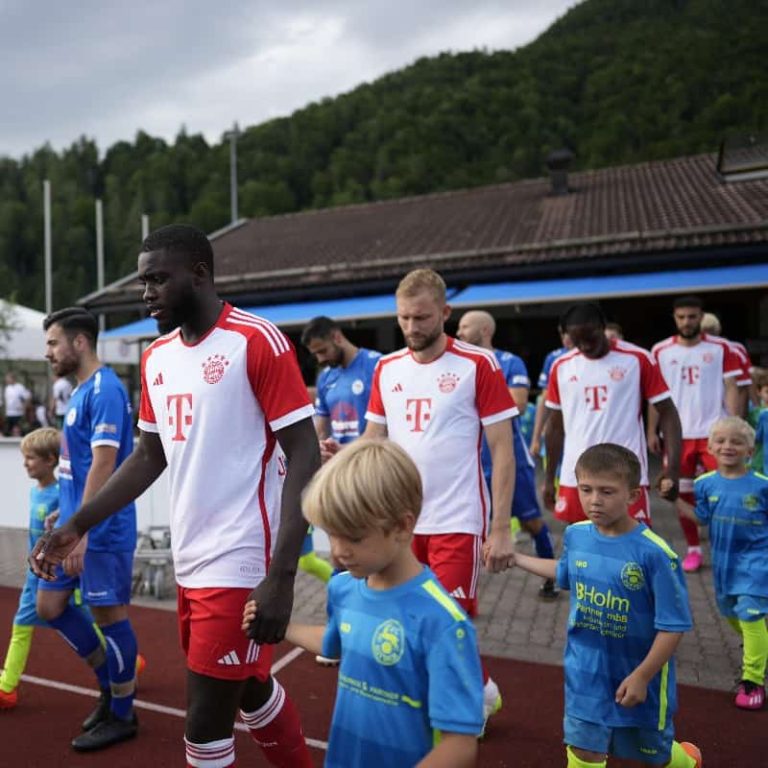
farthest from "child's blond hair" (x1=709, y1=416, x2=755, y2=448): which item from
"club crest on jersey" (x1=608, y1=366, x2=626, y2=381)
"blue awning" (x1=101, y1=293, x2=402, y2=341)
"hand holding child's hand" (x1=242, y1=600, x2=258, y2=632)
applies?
"blue awning" (x1=101, y1=293, x2=402, y2=341)

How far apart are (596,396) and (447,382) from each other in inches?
60.5

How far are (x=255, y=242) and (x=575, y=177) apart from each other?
28.0 feet

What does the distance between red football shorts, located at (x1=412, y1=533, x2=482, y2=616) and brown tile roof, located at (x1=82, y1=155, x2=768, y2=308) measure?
10.2m

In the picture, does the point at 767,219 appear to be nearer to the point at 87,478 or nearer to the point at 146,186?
the point at 87,478

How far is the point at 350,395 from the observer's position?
5.56m

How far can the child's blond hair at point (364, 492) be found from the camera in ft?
5.48

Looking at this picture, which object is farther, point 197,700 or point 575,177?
point 575,177

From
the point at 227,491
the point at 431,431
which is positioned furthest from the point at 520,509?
the point at 227,491

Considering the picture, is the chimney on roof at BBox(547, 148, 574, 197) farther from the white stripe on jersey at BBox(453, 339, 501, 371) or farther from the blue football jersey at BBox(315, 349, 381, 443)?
the white stripe on jersey at BBox(453, 339, 501, 371)

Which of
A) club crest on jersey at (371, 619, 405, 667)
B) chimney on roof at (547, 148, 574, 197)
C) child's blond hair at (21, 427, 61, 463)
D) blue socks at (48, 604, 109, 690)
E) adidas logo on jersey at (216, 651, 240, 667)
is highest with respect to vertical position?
chimney on roof at (547, 148, 574, 197)

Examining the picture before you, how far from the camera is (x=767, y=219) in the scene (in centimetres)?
1212

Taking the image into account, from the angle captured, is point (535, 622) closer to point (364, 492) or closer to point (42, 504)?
point (42, 504)

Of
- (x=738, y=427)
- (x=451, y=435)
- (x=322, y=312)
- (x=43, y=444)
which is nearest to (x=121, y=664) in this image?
(x=43, y=444)

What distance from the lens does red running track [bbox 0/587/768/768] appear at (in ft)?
11.5
